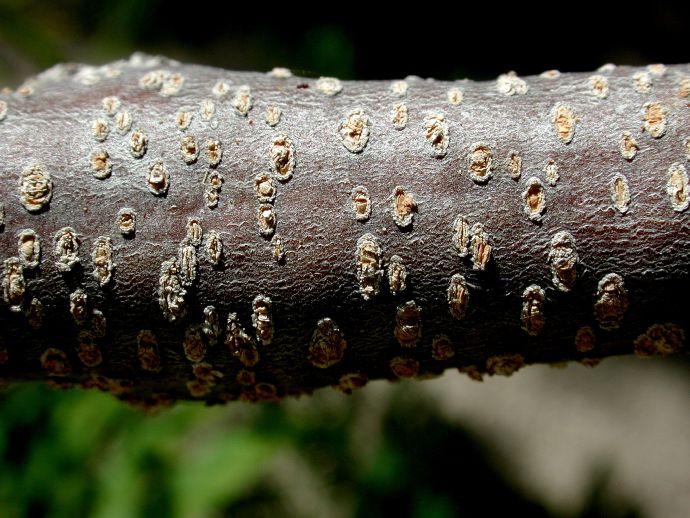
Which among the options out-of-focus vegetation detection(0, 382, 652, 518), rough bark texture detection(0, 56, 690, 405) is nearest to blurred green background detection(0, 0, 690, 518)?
out-of-focus vegetation detection(0, 382, 652, 518)

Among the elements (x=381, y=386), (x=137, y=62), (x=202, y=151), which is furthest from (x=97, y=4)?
(x=202, y=151)

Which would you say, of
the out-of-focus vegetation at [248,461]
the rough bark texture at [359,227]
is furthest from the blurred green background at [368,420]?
the rough bark texture at [359,227]

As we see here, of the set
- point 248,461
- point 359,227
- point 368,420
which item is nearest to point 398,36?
point 368,420

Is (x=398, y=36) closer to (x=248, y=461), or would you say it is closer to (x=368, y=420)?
(x=368, y=420)

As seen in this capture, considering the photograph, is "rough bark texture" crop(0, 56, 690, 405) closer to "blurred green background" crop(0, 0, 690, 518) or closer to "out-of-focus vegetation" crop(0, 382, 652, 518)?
"out-of-focus vegetation" crop(0, 382, 652, 518)

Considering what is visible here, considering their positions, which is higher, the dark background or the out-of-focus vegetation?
the dark background

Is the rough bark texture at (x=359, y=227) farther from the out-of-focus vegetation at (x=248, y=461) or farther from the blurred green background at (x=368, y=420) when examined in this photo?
the blurred green background at (x=368, y=420)

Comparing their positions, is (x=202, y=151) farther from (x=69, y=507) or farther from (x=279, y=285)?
(x=69, y=507)
